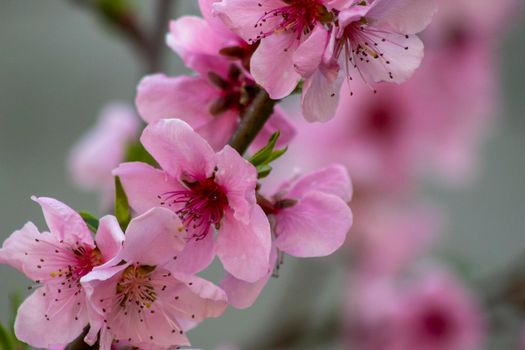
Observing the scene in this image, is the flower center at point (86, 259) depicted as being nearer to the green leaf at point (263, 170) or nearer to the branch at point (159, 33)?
the green leaf at point (263, 170)

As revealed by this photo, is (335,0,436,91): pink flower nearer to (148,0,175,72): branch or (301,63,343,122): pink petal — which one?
(301,63,343,122): pink petal

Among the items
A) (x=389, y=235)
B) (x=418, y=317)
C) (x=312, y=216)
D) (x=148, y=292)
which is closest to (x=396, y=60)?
(x=312, y=216)

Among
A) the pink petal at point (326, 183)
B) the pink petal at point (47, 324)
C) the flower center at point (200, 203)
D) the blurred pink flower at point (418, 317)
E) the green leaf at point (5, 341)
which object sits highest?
the pink petal at point (326, 183)

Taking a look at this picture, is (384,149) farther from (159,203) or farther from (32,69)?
(32,69)

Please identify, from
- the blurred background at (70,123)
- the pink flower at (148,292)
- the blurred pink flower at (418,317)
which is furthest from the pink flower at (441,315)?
the blurred background at (70,123)

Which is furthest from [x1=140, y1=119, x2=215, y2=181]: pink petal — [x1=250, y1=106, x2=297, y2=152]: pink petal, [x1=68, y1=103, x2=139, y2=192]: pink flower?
[x1=68, y1=103, x2=139, y2=192]: pink flower

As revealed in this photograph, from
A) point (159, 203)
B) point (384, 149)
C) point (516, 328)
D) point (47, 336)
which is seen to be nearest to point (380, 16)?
point (159, 203)

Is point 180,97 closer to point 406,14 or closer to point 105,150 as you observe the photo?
point 406,14
